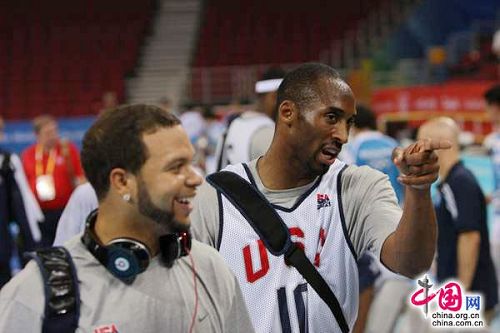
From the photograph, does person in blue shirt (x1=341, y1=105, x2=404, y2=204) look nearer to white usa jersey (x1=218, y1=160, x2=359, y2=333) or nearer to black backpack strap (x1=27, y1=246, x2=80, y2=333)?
white usa jersey (x1=218, y1=160, x2=359, y2=333)

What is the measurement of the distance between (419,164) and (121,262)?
0.94 metres

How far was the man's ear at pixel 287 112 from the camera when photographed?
3.26 metres

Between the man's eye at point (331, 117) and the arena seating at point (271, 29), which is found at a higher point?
the arena seating at point (271, 29)

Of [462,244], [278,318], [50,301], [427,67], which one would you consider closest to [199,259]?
[50,301]

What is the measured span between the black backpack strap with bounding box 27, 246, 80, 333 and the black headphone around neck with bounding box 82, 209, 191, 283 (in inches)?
3.9

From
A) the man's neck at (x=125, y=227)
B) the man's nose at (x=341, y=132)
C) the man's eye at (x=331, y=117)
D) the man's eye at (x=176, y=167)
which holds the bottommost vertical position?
the man's neck at (x=125, y=227)

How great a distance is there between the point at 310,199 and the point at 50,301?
3.96 feet

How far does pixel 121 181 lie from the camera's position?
240cm

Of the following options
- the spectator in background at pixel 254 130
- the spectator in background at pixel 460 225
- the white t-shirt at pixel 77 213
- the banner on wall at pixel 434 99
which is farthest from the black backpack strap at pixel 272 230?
the banner on wall at pixel 434 99

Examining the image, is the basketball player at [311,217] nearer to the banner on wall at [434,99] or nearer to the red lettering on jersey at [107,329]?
the red lettering on jersey at [107,329]

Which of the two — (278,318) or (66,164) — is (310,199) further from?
(66,164)

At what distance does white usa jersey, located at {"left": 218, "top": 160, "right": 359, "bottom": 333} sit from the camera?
306 centimetres

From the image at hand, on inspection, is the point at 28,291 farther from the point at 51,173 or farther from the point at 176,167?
the point at 51,173

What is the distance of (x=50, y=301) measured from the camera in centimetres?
219
